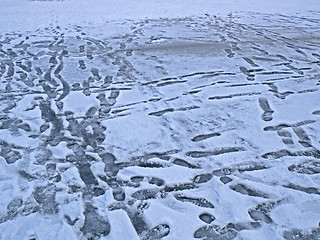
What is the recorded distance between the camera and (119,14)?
10.1 metres

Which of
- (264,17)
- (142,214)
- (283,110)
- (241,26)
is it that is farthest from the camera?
(264,17)

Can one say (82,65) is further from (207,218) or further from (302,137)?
(207,218)

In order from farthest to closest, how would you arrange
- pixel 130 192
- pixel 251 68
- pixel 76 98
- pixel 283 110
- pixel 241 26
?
pixel 241 26 → pixel 251 68 → pixel 76 98 → pixel 283 110 → pixel 130 192

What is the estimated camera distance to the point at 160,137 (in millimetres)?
3652

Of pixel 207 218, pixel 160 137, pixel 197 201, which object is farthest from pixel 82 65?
pixel 207 218

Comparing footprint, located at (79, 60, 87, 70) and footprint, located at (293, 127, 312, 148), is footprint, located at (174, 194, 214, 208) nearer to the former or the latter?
footprint, located at (293, 127, 312, 148)

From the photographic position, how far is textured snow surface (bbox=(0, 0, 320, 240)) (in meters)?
2.60

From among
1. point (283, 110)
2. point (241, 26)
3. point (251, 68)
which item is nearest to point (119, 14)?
point (241, 26)

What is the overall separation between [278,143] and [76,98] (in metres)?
2.78

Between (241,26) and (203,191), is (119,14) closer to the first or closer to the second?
(241,26)

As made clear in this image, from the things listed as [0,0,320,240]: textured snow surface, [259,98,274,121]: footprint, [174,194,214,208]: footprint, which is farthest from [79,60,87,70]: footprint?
[174,194,214,208]: footprint

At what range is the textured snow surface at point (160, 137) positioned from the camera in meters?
2.60

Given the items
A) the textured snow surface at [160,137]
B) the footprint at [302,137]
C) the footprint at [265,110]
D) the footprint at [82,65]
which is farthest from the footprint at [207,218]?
the footprint at [82,65]

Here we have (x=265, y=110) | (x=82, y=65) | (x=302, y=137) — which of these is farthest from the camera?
(x=82, y=65)
